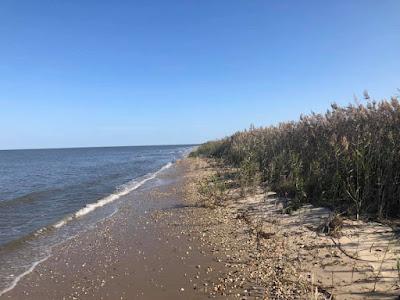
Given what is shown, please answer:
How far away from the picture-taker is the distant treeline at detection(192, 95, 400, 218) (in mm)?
7441

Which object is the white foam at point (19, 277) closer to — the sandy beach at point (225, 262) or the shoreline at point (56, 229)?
the shoreline at point (56, 229)

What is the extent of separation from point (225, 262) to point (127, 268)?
1.80 meters

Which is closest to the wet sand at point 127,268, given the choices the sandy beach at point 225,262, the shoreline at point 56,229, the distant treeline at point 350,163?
the sandy beach at point 225,262

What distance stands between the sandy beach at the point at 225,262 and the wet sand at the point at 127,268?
17 mm

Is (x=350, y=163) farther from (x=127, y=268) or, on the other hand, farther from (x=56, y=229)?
(x=56, y=229)

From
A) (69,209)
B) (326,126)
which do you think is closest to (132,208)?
(69,209)

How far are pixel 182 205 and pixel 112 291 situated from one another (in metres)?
6.44

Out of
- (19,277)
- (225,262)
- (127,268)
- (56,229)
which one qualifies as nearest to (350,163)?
(225,262)

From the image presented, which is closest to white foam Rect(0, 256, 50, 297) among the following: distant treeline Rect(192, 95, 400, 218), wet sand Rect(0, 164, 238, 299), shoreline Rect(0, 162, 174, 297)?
shoreline Rect(0, 162, 174, 297)

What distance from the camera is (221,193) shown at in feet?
40.0

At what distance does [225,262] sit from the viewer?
6.32m

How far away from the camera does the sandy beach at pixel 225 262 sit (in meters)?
5.05

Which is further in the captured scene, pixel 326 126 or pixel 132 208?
pixel 132 208

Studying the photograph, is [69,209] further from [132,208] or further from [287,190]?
[287,190]
